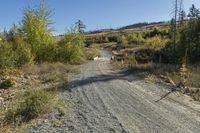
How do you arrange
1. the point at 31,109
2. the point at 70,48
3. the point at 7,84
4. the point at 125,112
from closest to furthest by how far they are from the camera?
the point at 31,109 → the point at 125,112 → the point at 7,84 → the point at 70,48

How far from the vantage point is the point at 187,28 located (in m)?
33.2

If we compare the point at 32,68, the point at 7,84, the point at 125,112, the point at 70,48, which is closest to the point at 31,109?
the point at 125,112

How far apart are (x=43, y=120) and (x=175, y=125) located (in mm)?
4028

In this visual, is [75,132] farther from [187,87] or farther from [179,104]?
[187,87]

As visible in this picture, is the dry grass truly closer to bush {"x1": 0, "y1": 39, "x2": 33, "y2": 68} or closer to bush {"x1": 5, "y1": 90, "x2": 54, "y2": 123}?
bush {"x1": 0, "y1": 39, "x2": 33, "y2": 68}

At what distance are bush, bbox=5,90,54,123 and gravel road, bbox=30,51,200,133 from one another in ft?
1.69

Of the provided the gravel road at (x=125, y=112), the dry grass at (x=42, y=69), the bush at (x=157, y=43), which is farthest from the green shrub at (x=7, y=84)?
the bush at (x=157, y=43)

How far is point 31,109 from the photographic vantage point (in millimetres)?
11969

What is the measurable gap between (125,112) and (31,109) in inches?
122

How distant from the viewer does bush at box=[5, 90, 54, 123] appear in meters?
11.5

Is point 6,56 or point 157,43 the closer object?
point 6,56

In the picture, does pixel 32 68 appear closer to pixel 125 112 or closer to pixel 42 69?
pixel 42 69

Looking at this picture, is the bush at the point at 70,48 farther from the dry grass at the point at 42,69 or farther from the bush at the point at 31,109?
the bush at the point at 31,109

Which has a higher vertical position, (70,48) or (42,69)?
(70,48)
